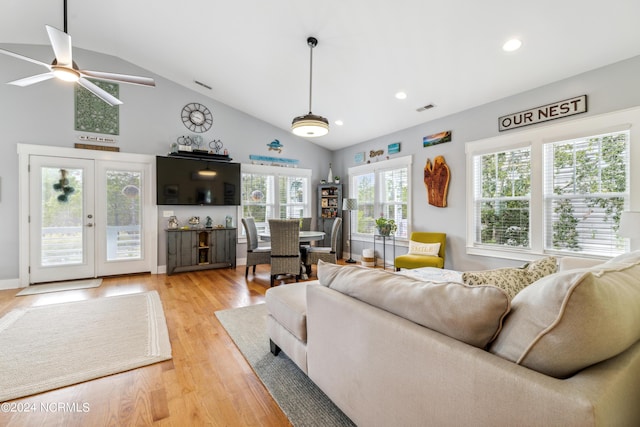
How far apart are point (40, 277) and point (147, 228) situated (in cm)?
159

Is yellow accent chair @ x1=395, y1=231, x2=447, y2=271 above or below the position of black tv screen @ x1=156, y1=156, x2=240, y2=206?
below

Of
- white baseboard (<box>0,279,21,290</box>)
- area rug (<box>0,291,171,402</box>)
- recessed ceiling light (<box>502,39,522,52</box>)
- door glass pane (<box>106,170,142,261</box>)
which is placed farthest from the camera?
door glass pane (<box>106,170,142,261</box>)

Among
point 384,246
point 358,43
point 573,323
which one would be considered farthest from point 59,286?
point 573,323

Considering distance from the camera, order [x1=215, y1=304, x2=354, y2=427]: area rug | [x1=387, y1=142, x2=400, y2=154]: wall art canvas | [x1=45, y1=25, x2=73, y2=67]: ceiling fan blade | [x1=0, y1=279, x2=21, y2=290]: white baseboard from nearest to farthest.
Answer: [x1=215, y1=304, x2=354, y2=427]: area rug, [x1=45, y1=25, x2=73, y2=67]: ceiling fan blade, [x1=0, y1=279, x2=21, y2=290]: white baseboard, [x1=387, y1=142, x2=400, y2=154]: wall art canvas

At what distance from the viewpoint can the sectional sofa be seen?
736mm

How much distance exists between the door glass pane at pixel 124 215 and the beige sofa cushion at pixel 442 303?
196 inches

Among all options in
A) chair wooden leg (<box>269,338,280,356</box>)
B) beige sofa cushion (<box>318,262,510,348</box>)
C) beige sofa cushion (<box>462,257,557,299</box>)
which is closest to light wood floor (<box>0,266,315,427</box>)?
chair wooden leg (<box>269,338,280,356</box>)

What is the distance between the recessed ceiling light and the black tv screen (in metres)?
4.65

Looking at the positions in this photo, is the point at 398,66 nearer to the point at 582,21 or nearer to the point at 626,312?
the point at 582,21

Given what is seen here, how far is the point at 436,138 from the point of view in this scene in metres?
4.74

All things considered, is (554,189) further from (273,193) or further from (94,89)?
(94,89)

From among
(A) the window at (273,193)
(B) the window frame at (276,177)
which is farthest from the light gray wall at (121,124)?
(A) the window at (273,193)

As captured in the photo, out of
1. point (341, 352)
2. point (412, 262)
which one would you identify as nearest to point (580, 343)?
point (341, 352)

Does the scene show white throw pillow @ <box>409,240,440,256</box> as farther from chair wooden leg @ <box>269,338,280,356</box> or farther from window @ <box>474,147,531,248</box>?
chair wooden leg @ <box>269,338,280,356</box>
